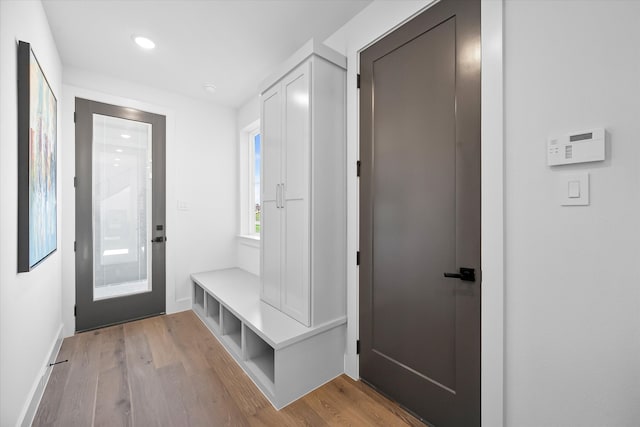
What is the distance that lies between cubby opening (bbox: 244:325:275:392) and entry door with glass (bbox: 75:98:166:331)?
5.45 ft

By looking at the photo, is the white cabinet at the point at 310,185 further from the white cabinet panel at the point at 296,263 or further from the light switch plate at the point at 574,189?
the light switch plate at the point at 574,189

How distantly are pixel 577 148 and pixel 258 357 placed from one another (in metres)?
2.32

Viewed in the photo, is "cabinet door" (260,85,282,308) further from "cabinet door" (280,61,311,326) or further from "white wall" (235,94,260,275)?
"white wall" (235,94,260,275)

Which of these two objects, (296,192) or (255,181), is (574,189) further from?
(255,181)

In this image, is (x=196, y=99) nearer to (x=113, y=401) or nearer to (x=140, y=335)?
(x=140, y=335)

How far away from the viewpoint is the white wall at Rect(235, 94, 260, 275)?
3.38 metres

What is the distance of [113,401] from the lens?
1.75 metres

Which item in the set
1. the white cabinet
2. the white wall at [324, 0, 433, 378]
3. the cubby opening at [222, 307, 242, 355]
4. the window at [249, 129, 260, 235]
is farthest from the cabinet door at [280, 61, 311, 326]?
the window at [249, 129, 260, 235]

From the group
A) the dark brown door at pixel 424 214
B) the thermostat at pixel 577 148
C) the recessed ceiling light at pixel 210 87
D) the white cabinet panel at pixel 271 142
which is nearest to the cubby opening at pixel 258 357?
the dark brown door at pixel 424 214

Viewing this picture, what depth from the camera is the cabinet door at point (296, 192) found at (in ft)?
6.23

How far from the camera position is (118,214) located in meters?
2.94

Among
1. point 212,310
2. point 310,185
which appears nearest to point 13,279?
point 310,185

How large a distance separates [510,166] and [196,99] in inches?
138

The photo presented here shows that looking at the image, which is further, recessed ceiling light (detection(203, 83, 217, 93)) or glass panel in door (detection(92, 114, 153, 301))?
recessed ceiling light (detection(203, 83, 217, 93))
